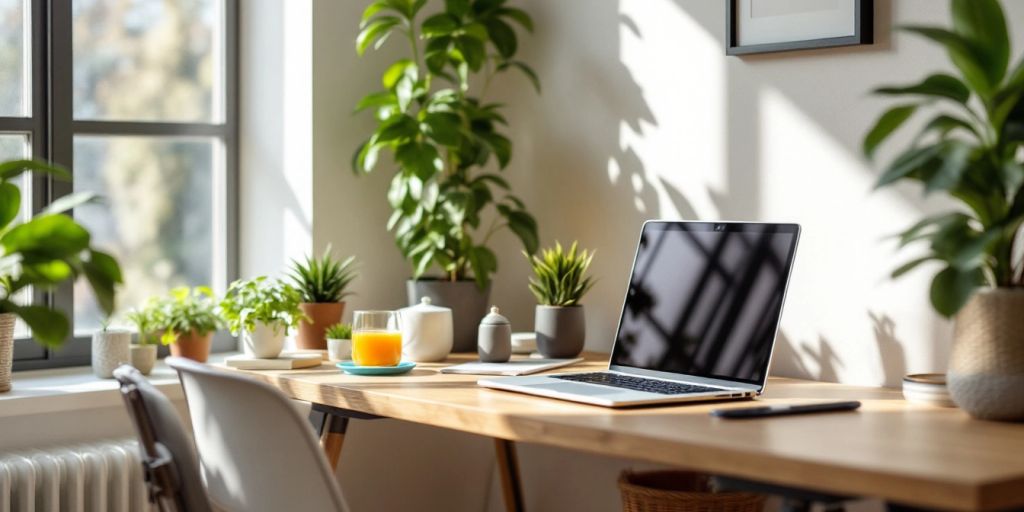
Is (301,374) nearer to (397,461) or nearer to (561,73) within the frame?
(397,461)

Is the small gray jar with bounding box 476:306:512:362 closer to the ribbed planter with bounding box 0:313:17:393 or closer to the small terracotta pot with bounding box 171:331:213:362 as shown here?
the small terracotta pot with bounding box 171:331:213:362

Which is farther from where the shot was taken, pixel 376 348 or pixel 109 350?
pixel 109 350

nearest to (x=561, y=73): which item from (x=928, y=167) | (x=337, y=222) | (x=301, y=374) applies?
→ (x=337, y=222)

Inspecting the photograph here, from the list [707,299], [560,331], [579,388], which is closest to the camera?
[579,388]

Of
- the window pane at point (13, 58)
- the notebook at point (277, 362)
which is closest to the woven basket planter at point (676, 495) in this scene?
the notebook at point (277, 362)

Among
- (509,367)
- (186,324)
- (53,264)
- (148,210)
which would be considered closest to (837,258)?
(509,367)

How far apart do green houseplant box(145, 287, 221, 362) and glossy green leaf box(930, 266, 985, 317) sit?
1.67 m

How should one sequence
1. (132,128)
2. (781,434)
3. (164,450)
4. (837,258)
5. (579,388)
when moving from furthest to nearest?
(132,128)
(837,258)
(579,388)
(164,450)
(781,434)

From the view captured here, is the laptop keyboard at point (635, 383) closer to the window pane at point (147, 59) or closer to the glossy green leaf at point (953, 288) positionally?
the glossy green leaf at point (953, 288)

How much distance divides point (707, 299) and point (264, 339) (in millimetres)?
951

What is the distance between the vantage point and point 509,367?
246 cm

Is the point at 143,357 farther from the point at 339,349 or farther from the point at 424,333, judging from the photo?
the point at 424,333

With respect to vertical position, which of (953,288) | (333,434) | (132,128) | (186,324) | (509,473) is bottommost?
(509,473)

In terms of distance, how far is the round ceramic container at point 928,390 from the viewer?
2012 millimetres
